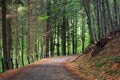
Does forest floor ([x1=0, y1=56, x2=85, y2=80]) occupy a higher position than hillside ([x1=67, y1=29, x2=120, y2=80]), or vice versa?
hillside ([x1=67, y1=29, x2=120, y2=80])

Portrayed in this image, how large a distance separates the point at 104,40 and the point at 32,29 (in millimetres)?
24351

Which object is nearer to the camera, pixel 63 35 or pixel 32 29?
pixel 32 29

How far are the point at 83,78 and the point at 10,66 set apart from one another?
1046 cm

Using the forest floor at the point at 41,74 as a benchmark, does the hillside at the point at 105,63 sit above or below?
above

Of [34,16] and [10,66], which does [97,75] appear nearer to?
[10,66]

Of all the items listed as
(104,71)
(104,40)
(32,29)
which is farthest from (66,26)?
(104,71)

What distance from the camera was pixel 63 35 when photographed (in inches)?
1945

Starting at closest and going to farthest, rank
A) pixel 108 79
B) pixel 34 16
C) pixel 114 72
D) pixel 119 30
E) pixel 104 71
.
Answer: pixel 108 79 < pixel 114 72 < pixel 104 71 < pixel 119 30 < pixel 34 16

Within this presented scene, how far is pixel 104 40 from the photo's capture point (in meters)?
23.2

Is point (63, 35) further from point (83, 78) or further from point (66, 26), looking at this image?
point (83, 78)

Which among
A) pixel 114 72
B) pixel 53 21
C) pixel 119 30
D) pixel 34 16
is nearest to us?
pixel 114 72

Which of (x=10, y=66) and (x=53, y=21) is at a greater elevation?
(x=53, y=21)

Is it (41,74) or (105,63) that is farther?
(105,63)

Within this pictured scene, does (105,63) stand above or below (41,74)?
above
